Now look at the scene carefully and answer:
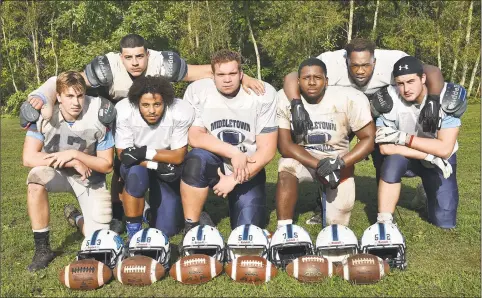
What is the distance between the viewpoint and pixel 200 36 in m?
28.5

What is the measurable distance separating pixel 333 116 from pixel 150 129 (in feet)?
6.34

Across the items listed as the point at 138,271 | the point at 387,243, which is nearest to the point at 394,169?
the point at 387,243

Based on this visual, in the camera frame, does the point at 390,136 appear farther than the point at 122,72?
No

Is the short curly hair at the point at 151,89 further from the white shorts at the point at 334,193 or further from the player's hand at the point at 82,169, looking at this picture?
the white shorts at the point at 334,193

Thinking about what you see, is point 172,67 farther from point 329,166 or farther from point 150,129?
point 329,166

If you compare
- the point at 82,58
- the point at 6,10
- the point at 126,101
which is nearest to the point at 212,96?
the point at 126,101

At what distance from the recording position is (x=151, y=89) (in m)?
5.28

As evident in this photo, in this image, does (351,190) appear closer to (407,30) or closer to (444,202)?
(444,202)

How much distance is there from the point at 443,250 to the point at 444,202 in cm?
89

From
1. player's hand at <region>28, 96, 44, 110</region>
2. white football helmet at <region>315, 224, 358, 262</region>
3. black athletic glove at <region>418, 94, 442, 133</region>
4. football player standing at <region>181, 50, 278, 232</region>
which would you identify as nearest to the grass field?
white football helmet at <region>315, 224, 358, 262</region>

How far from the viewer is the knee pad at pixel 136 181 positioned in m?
5.23

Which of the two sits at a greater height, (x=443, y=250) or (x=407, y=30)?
(x=407, y=30)

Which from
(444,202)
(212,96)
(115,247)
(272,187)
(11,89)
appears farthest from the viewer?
(11,89)

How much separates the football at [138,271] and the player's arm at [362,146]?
227 cm
